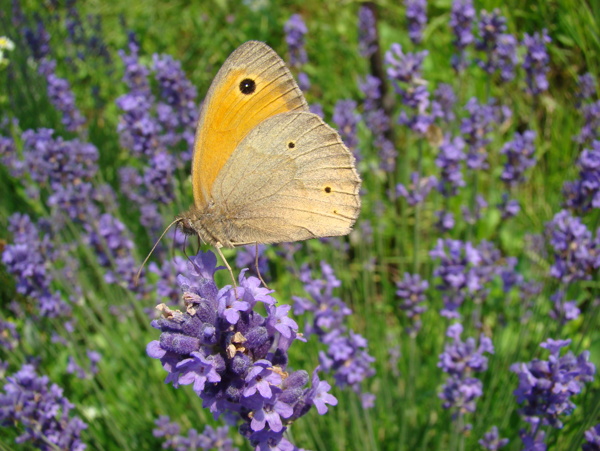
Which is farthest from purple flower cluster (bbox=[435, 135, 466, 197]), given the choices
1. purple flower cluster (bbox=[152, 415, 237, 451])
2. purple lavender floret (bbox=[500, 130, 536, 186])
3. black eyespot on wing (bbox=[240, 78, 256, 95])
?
purple flower cluster (bbox=[152, 415, 237, 451])

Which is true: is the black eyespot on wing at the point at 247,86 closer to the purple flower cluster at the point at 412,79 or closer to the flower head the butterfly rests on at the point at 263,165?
the flower head the butterfly rests on at the point at 263,165

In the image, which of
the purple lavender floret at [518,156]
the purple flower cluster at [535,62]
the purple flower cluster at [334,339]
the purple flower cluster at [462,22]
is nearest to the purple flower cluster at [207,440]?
the purple flower cluster at [334,339]

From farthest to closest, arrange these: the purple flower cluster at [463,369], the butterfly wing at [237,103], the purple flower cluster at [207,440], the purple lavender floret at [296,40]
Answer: the purple lavender floret at [296,40] → the purple flower cluster at [207,440] → the purple flower cluster at [463,369] → the butterfly wing at [237,103]

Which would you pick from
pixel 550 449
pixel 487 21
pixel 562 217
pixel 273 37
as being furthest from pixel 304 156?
pixel 273 37

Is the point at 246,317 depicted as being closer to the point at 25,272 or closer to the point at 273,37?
the point at 25,272

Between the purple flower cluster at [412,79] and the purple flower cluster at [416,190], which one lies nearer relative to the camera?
the purple flower cluster at [412,79]

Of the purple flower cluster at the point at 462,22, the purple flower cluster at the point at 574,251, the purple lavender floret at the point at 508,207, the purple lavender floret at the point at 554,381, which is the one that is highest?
the purple flower cluster at the point at 462,22
